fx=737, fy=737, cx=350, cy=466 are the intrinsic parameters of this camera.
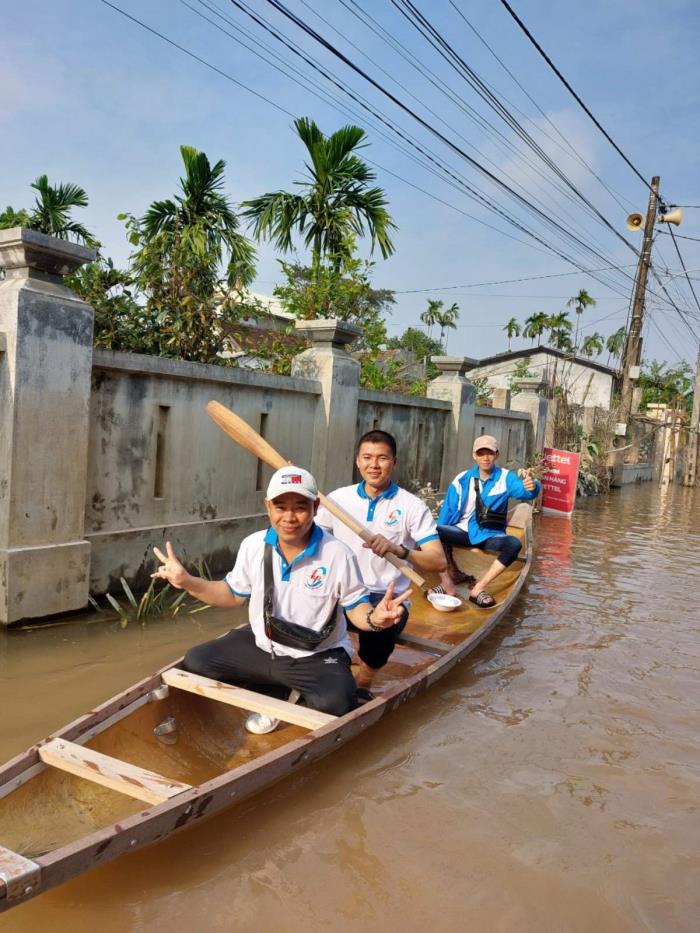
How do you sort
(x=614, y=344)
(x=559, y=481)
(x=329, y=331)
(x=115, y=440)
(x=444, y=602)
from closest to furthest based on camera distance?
1. (x=115, y=440)
2. (x=444, y=602)
3. (x=329, y=331)
4. (x=559, y=481)
5. (x=614, y=344)

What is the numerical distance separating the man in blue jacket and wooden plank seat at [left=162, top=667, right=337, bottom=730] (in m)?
3.14

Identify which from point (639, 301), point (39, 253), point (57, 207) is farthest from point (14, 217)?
point (639, 301)

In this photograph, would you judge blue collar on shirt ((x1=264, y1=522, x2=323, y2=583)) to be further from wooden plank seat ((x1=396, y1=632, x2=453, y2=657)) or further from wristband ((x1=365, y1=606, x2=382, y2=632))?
wooden plank seat ((x1=396, y1=632, x2=453, y2=657))

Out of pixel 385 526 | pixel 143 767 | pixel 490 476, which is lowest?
pixel 143 767

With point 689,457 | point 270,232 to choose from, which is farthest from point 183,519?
point 689,457

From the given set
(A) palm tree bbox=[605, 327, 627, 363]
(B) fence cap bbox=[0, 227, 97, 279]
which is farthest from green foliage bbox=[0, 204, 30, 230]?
(A) palm tree bbox=[605, 327, 627, 363]

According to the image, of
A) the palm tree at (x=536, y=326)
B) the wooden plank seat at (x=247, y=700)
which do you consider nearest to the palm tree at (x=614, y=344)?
the palm tree at (x=536, y=326)

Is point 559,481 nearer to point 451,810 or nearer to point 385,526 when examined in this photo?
point 385,526

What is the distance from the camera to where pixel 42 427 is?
5227mm

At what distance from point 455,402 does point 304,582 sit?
8.03 m

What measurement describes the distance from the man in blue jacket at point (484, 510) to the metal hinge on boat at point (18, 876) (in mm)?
4611

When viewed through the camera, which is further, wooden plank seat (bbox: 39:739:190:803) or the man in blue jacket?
the man in blue jacket

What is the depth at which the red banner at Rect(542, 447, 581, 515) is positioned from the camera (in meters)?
13.3

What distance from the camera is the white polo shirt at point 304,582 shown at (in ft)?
11.6
